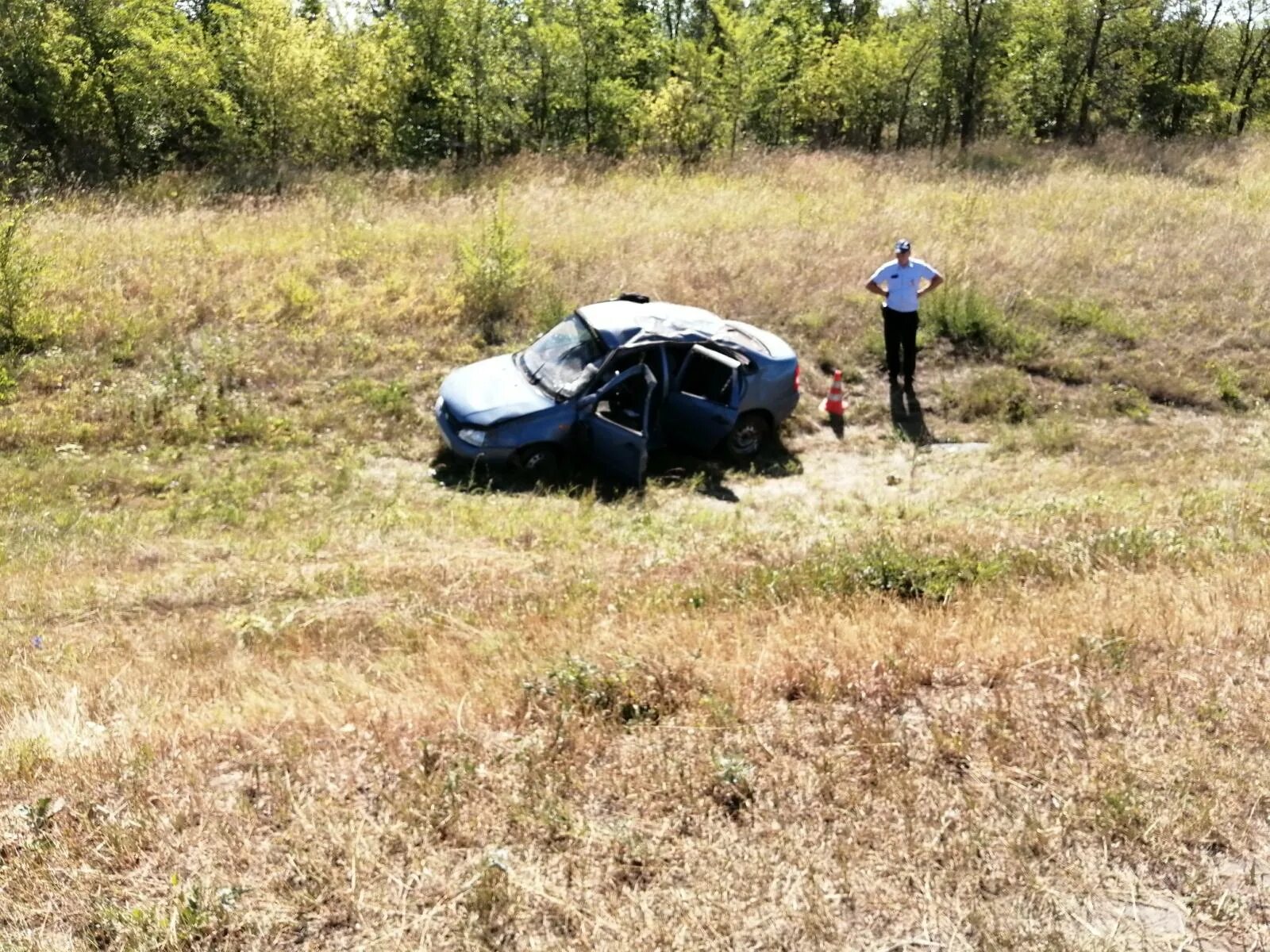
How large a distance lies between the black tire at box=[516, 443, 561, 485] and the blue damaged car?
1 cm

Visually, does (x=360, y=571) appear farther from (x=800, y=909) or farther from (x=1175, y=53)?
(x=1175, y=53)

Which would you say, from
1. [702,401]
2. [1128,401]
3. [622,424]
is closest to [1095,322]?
[1128,401]

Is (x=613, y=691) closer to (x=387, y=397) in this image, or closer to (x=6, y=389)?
(x=387, y=397)

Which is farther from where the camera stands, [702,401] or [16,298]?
[16,298]

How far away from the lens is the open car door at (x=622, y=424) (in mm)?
9680

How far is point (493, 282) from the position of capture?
13586 mm

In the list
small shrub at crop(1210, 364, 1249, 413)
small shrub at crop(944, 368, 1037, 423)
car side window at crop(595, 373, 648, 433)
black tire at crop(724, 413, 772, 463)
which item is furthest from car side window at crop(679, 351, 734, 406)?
small shrub at crop(1210, 364, 1249, 413)

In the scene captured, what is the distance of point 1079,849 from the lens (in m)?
3.32

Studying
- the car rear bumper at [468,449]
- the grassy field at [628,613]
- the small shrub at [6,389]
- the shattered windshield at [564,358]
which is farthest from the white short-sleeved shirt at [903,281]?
the small shrub at [6,389]

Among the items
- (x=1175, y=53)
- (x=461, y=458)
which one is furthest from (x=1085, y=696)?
(x=1175, y=53)

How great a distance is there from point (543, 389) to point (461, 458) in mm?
1196

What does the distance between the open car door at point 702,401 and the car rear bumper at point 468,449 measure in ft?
6.33

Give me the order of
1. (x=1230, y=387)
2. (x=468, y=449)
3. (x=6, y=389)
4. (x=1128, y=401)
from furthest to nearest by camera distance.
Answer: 1. (x=1230, y=387)
2. (x=1128, y=401)
3. (x=6, y=389)
4. (x=468, y=449)

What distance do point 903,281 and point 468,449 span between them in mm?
6049
